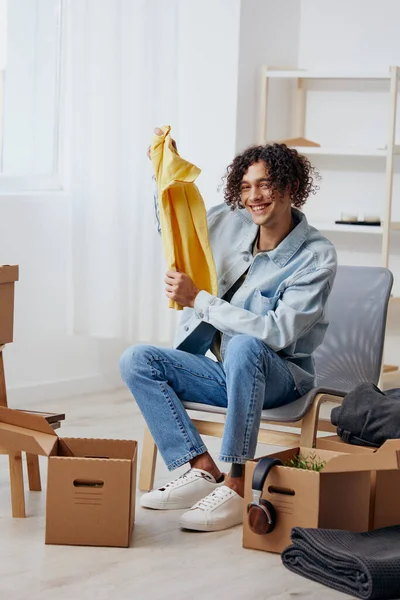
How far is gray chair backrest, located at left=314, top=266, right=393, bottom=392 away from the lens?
3043mm

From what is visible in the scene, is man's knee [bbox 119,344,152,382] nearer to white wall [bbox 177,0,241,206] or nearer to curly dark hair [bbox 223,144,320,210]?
curly dark hair [bbox 223,144,320,210]

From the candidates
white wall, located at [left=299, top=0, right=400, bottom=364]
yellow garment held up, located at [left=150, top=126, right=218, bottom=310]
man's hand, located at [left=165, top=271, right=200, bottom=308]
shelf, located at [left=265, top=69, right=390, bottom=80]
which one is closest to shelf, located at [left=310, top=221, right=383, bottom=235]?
white wall, located at [left=299, top=0, right=400, bottom=364]

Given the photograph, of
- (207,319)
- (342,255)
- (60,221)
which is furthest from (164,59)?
(207,319)

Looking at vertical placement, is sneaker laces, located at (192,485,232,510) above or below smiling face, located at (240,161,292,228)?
below

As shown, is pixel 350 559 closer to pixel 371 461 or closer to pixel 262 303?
pixel 371 461

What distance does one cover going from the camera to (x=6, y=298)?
2.68m

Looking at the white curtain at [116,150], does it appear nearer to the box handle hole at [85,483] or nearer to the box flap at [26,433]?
the box flap at [26,433]

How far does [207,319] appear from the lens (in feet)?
8.99

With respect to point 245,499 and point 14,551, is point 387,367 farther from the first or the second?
point 14,551

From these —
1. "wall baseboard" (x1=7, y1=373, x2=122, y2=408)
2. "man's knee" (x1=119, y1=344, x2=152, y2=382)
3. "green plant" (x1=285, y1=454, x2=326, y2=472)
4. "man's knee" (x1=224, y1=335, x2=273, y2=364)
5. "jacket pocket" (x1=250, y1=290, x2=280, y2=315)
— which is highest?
"jacket pocket" (x1=250, y1=290, x2=280, y2=315)

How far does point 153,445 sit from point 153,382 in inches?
10.3

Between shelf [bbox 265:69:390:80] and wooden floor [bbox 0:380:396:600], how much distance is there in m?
2.38

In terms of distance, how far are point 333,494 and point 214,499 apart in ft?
1.18

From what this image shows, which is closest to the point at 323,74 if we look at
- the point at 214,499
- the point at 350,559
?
the point at 214,499
